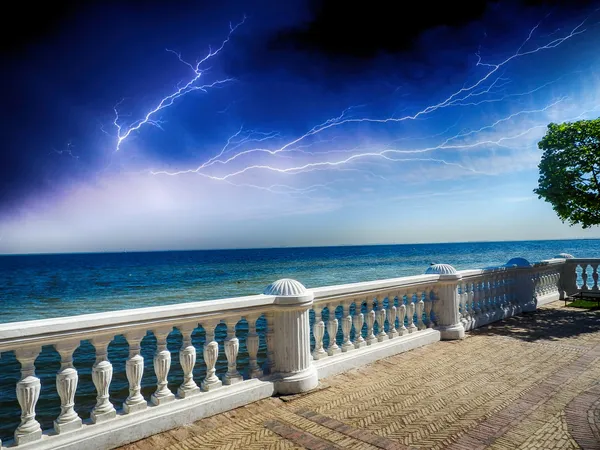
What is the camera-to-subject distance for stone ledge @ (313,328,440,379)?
5.42m

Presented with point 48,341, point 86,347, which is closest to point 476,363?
point 48,341

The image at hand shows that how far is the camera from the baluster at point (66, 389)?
3355mm

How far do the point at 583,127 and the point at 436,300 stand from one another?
5.88 meters

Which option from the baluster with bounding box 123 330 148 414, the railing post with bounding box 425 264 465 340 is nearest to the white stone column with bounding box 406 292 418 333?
the railing post with bounding box 425 264 465 340

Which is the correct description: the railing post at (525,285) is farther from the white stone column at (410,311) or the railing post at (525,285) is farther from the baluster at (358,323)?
the baluster at (358,323)

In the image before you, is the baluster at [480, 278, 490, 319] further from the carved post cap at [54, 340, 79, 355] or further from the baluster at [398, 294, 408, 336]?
the carved post cap at [54, 340, 79, 355]

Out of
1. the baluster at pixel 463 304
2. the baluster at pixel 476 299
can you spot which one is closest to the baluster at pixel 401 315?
the baluster at pixel 463 304

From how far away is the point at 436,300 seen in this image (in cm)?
755

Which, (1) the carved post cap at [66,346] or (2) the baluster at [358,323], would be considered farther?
(2) the baluster at [358,323]

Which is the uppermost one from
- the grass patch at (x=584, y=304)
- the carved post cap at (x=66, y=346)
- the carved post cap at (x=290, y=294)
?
the carved post cap at (x=290, y=294)

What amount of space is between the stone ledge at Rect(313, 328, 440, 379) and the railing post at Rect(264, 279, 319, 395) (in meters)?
0.50

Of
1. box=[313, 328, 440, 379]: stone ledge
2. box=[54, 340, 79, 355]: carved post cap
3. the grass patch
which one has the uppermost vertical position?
box=[54, 340, 79, 355]: carved post cap

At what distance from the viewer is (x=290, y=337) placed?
4816 millimetres

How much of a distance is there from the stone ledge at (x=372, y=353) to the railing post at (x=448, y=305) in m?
0.25
